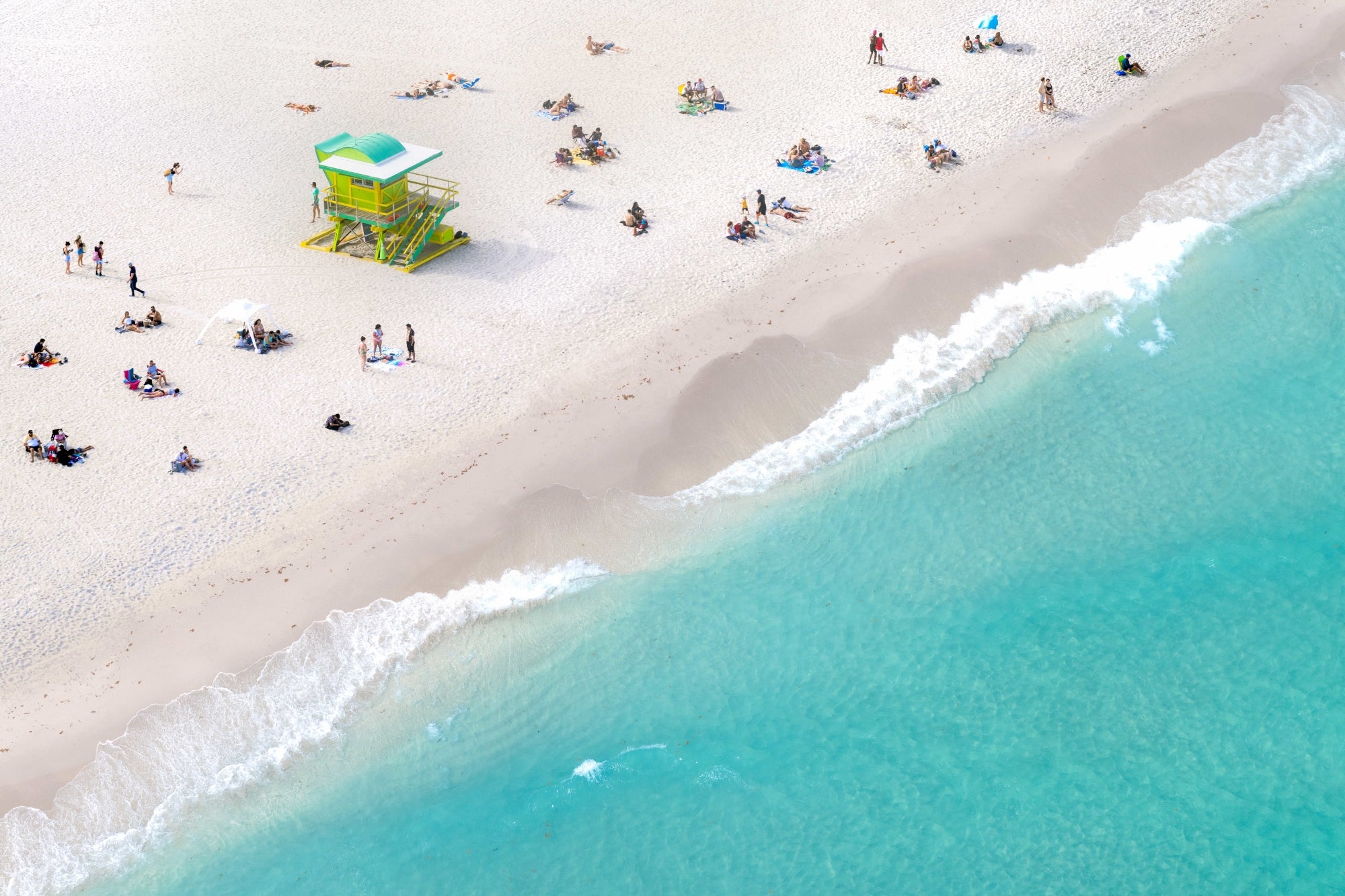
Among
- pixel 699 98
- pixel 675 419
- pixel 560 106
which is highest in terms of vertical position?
pixel 699 98

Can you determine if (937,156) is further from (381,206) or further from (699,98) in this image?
(381,206)

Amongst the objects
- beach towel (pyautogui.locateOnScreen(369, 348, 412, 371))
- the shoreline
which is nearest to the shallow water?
the shoreline

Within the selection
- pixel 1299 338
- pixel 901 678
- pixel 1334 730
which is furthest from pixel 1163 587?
pixel 1299 338

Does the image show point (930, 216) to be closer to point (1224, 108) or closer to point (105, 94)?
point (1224, 108)

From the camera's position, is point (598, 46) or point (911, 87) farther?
point (598, 46)

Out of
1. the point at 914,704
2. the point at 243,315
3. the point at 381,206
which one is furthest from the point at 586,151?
the point at 914,704

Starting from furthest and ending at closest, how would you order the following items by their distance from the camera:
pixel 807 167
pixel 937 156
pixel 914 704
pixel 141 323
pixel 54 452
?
pixel 807 167, pixel 937 156, pixel 141 323, pixel 54 452, pixel 914 704

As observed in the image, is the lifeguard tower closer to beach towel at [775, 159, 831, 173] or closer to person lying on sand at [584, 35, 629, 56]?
beach towel at [775, 159, 831, 173]

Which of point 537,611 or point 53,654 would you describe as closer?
point 53,654
